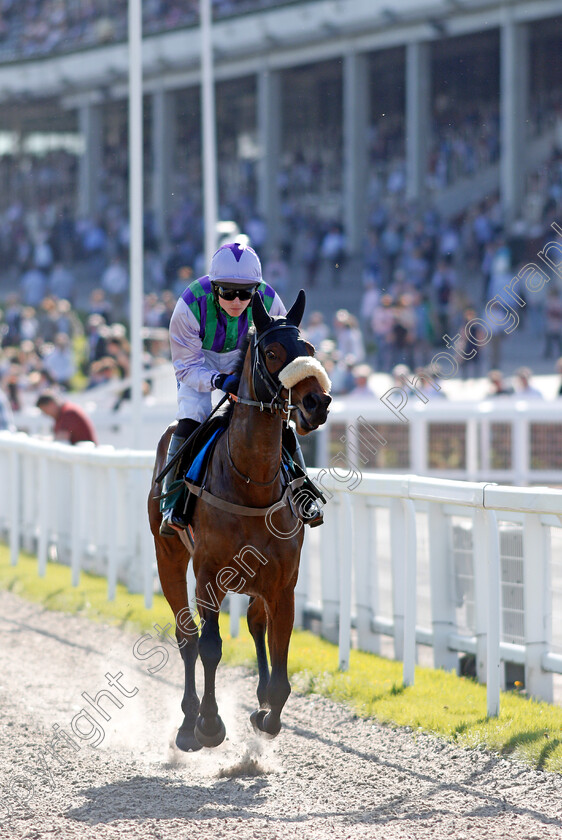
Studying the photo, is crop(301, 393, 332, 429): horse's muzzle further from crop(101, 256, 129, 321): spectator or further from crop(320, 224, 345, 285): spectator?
crop(101, 256, 129, 321): spectator

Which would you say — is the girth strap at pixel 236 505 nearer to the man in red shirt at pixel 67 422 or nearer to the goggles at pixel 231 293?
the goggles at pixel 231 293

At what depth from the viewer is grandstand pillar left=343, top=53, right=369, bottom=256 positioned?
2858 cm

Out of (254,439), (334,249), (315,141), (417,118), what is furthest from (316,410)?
(315,141)

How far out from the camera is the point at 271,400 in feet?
15.3

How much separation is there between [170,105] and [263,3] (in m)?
4.30

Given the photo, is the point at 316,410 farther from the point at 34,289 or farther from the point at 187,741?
the point at 34,289

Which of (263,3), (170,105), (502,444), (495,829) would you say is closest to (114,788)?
(495,829)

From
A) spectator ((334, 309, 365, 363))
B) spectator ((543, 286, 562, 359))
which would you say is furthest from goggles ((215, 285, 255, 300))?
spectator ((543, 286, 562, 359))

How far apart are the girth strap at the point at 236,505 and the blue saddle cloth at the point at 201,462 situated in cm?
4

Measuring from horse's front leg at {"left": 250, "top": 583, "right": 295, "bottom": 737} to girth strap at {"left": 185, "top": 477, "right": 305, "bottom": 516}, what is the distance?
330 millimetres

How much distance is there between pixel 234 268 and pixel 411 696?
7.21 ft

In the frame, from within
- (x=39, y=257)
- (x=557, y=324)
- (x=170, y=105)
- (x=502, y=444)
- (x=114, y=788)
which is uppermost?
(x=170, y=105)

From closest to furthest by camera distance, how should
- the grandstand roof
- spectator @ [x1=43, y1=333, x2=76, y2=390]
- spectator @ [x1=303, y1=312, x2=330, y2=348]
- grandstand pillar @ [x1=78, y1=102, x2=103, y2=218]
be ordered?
spectator @ [x1=303, y1=312, x2=330, y2=348]
spectator @ [x1=43, y1=333, x2=76, y2=390]
the grandstand roof
grandstand pillar @ [x1=78, y1=102, x2=103, y2=218]

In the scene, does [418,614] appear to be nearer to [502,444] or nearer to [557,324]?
[502,444]
